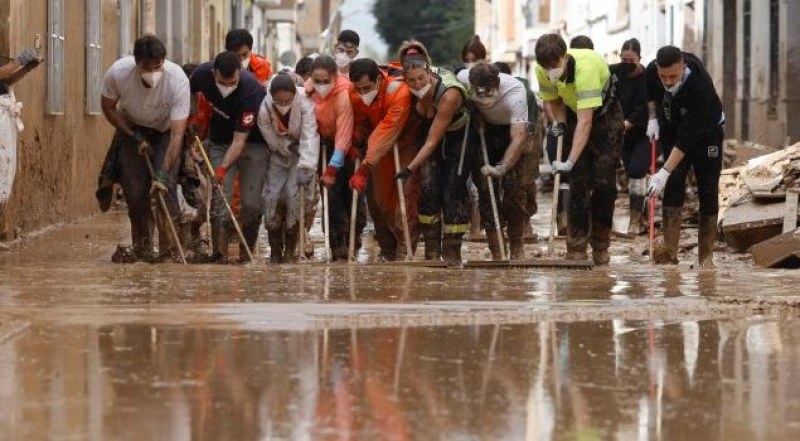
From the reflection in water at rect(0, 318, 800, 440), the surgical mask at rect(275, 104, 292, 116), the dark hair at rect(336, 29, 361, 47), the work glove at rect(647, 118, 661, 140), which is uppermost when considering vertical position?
the dark hair at rect(336, 29, 361, 47)

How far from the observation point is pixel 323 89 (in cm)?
1341

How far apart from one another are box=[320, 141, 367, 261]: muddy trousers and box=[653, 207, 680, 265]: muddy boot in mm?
2120

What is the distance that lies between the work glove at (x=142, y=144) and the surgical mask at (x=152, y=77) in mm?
431

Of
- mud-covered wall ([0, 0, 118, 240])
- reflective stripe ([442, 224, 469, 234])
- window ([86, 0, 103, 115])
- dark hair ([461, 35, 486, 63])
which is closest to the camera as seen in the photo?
reflective stripe ([442, 224, 469, 234])

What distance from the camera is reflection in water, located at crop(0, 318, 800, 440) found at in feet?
19.8

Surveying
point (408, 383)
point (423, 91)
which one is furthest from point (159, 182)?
point (408, 383)

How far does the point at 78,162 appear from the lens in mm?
19219

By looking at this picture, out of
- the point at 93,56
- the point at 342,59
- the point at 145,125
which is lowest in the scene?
the point at 145,125

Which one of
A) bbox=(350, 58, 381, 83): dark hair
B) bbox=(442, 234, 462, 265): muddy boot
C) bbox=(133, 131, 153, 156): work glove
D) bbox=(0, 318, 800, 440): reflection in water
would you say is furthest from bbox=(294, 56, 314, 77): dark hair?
bbox=(0, 318, 800, 440): reflection in water

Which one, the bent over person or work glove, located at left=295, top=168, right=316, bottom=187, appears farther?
work glove, located at left=295, top=168, right=316, bottom=187

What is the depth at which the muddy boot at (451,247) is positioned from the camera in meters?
13.6

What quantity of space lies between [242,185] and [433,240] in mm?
1351

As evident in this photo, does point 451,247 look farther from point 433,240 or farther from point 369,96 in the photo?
point 369,96

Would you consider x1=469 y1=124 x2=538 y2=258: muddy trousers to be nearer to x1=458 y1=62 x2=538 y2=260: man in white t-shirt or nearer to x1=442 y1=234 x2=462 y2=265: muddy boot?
x1=458 y1=62 x2=538 y2=260: man in white t-shirt
